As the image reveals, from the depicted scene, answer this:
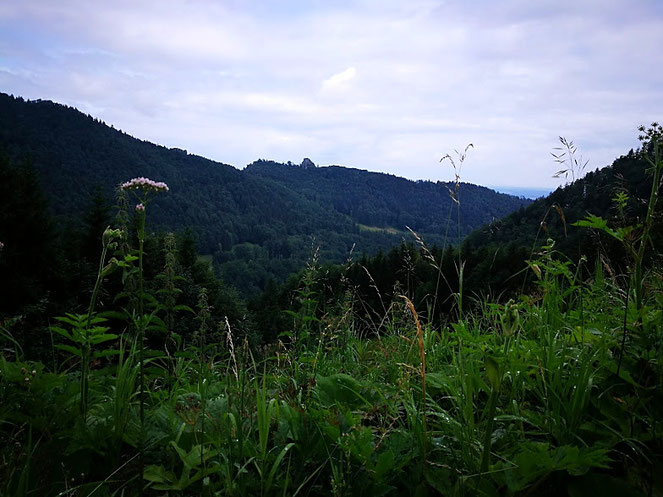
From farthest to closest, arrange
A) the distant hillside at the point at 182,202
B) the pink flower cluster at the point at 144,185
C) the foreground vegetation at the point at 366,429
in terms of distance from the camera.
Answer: the distant hillside at the point at 182,202
the pink flower cluster at the point at 144,185
the foreground vegetation at the point at 366,429

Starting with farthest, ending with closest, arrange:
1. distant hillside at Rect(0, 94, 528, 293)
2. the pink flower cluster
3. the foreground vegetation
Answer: distant hillside at Rect(0, 94, 528, 293), the pink flower cluster, the foreground vegetation

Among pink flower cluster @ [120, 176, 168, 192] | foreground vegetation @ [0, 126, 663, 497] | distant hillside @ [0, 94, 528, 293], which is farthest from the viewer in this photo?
distant hillside @ [0, 94, 528, 293]

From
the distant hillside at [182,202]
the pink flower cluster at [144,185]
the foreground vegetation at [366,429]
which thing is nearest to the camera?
the foreground vegetation at [366,429]

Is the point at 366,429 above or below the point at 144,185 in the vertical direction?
below

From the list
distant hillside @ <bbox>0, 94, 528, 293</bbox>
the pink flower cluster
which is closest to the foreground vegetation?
the pink flower cluster

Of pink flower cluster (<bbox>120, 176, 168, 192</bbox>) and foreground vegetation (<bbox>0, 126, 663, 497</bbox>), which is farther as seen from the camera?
pink flower cluster (<bbox>120, 176, 168, 192</bbox>)

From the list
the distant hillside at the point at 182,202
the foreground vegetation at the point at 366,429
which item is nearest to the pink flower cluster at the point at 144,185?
the foreground vegetation at the point at 366,429

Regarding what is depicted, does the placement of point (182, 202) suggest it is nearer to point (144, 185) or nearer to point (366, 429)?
point (144, 185)

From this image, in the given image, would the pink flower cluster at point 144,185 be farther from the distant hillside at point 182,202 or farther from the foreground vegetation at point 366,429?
the distant hillside at point 182,202

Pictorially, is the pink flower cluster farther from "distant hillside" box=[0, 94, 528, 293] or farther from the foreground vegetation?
"distant hillside" box=[0, 94, 528, 293]

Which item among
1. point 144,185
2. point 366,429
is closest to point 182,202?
point 144,185

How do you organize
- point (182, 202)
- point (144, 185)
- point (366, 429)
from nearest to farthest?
point (366, 429) < point (144, 185) < point (182, 202)

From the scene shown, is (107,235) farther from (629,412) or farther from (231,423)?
(629,412)

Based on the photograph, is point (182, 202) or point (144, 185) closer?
point (144, 185)
